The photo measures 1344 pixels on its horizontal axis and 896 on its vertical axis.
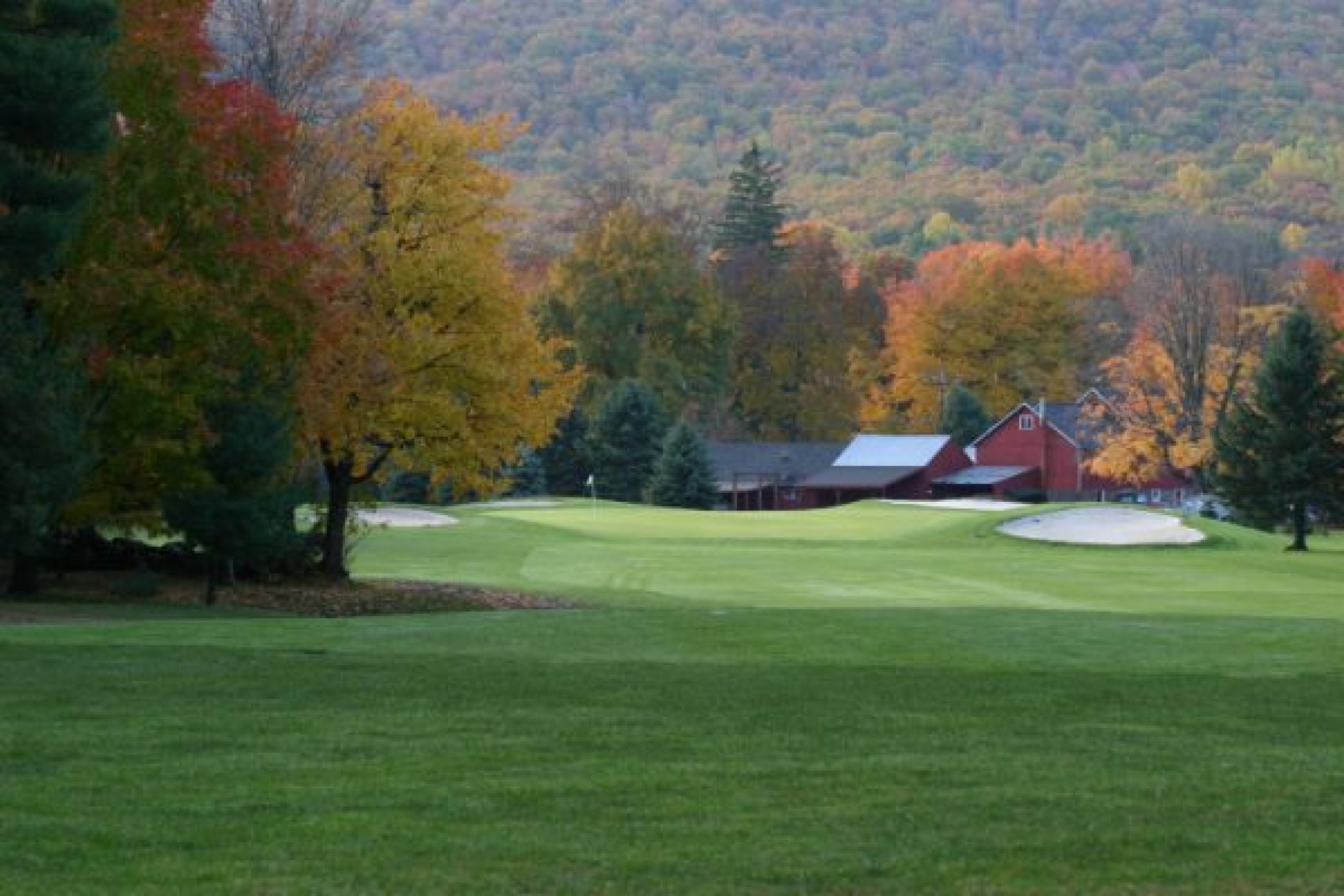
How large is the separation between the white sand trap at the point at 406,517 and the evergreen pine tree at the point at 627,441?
29.2m

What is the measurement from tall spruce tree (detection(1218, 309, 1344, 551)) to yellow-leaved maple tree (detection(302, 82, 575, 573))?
81.0 feet

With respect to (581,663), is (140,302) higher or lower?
higher

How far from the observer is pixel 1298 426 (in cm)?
5081

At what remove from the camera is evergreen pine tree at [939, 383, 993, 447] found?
103000mm

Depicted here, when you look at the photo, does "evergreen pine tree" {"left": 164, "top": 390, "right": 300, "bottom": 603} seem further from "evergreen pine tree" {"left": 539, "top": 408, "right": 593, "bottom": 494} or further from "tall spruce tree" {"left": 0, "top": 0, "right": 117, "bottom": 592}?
"evergreen pine tree" {"left": 539, "top": 408, "right": 593, "bottom": 494}

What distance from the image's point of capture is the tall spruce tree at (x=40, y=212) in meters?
22.5

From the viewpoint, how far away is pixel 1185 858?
862cm

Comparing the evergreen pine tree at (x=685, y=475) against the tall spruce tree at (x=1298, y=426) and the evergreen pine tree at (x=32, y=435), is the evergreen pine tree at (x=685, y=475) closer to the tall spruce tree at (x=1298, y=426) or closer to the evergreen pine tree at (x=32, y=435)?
the tall spruce tree at (x=1298, y=426)

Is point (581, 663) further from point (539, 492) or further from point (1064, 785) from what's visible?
point (539, 492)

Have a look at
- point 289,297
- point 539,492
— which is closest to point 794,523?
point 539,492

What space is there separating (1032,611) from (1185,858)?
1706 centimetres

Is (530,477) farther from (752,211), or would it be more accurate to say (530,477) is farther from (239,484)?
(239,484)

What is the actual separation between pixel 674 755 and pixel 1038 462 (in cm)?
8697

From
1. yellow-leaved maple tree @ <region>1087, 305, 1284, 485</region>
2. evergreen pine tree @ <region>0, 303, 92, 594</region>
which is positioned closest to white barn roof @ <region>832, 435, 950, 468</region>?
yellow-leaved maple tree @ <region>1087, 305, 1284, 485</region>
